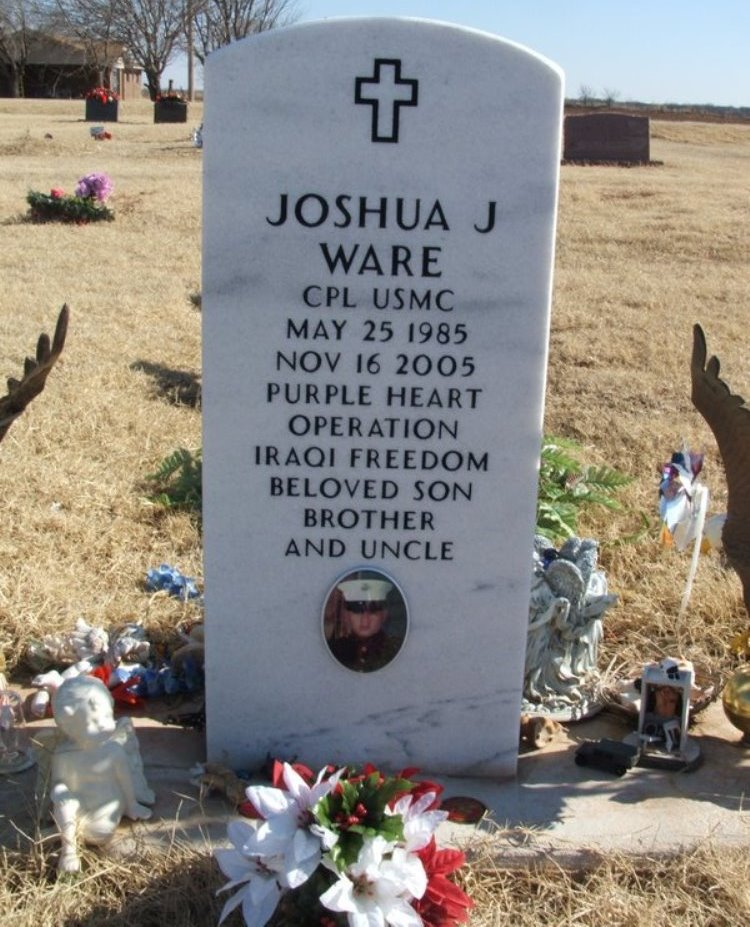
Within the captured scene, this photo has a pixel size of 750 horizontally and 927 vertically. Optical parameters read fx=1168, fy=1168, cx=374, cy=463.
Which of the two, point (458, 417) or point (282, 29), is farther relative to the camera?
point (458, 417)

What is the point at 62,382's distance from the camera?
655 cm

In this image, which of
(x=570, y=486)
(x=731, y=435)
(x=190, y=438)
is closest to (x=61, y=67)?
(x=190, y=438)

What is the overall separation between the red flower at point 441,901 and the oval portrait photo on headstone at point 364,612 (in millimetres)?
678

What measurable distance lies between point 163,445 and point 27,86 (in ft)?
147

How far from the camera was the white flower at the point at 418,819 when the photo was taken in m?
2.45

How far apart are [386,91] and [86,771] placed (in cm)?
173

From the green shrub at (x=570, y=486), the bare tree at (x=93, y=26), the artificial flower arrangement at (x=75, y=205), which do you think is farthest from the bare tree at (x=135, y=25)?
the green shrub at (x=570, y=486)

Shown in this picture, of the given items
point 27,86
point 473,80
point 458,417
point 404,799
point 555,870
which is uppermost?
point 27,86

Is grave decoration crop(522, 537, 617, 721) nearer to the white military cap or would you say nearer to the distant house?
the white military cap

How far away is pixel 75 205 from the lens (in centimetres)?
1253

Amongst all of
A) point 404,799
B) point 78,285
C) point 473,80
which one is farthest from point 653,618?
point 78,285

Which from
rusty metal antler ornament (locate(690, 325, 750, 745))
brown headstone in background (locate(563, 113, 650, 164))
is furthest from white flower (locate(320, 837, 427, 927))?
brown headstone in background (locate(563, 113, 650, 164))

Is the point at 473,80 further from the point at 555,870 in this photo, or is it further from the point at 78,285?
the point at 78,285

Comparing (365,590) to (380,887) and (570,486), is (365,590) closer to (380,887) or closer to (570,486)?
(380,887)
